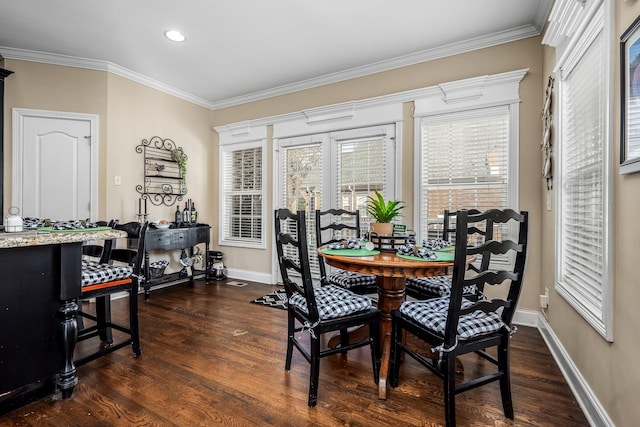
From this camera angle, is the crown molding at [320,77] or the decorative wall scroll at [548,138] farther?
the crown molding at [320,77]

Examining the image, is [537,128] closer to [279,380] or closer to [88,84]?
[279,380]

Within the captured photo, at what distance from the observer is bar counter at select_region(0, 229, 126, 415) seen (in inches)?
61.7

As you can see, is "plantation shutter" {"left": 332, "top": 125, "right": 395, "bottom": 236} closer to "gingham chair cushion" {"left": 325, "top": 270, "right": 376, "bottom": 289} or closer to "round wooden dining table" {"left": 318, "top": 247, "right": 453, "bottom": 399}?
"gingham chair cushion" {"left": 325, "top": 270, "right": 376, "bottom": 289}

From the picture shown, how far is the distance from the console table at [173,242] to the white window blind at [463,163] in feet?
9.38

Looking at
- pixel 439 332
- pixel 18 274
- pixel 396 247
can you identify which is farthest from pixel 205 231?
pixel 439 332

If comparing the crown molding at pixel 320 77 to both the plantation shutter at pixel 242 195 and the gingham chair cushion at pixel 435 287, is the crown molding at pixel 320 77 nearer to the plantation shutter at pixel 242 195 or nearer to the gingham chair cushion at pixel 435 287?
the plantation shutter at pixel 242 195

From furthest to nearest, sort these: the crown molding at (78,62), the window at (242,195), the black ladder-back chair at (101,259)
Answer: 1. the window at (242,195)
2. the crown molding at (78,62)
3. the black ladder-back chair at (101,259)

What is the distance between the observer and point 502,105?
2.94 metres

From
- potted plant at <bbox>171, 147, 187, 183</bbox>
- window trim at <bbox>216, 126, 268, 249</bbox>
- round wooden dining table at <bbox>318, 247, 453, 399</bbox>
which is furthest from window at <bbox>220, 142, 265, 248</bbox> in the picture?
round wooden dining table at <bbox>318, 247, 453, 399</bbox>

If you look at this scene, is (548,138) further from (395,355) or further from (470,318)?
(395,355)

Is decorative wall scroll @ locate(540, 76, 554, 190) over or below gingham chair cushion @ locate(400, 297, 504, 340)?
over

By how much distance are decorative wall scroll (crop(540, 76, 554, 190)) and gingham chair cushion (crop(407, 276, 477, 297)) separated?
1115mm

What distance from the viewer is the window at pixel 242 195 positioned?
4.49m

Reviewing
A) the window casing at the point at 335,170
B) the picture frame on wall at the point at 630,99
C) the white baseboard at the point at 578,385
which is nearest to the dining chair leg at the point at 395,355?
the white baseboard at the point at 578,385
